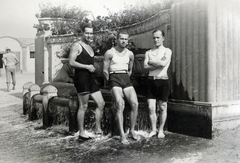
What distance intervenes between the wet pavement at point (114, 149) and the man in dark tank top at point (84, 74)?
408mm

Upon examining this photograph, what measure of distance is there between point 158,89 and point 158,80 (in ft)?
0.47

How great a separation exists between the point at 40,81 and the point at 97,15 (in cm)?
363

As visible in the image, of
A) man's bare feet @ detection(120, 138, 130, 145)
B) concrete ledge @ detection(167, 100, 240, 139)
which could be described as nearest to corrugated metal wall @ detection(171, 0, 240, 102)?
concrete ledge @ detection(167, 100, 240, 139)

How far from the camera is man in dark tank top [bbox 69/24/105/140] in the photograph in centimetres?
423

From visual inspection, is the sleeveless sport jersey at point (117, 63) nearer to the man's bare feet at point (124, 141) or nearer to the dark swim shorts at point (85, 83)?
the dark swim shorts at point (85, 83)

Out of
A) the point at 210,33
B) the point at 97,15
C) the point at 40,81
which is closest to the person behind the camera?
the point at 210,33

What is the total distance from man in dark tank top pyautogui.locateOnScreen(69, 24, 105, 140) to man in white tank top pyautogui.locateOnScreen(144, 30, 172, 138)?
79cm

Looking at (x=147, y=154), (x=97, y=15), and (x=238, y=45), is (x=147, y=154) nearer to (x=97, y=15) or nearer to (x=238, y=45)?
(x=238, y=45)

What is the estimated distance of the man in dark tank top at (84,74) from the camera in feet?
13.9

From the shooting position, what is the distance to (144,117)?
4707mm

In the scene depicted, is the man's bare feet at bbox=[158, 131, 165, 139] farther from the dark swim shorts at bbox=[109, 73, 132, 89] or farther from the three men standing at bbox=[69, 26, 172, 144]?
the dark swim shorts at bbox=[109, 73, 132, 89]

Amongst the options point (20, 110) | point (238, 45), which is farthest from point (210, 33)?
point (20, 110)

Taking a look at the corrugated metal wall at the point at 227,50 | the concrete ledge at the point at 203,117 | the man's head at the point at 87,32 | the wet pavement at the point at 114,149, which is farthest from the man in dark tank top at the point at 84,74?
the corrugated metal wall at the point at 227,50

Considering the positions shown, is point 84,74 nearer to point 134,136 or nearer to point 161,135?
point 134,136
